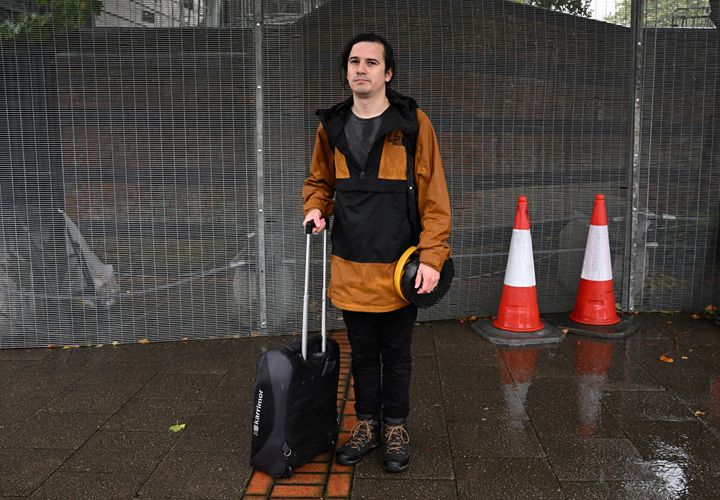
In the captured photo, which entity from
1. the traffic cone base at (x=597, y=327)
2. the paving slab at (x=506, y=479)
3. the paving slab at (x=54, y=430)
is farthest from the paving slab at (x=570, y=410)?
the paving slab at (x=54, y=430)

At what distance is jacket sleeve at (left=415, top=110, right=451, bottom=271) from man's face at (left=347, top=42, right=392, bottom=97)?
0.29 metres

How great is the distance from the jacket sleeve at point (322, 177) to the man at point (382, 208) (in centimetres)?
8

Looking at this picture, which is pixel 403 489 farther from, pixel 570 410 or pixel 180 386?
pixel 180 386

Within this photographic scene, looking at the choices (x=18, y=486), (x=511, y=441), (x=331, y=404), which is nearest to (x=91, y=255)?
(x=18, y=486)

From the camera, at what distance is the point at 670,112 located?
564cm

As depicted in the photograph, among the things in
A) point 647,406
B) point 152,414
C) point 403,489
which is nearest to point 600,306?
point 647,406

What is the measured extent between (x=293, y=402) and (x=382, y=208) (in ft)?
3.26

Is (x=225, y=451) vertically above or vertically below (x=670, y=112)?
below

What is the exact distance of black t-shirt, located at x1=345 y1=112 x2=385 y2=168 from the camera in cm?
305

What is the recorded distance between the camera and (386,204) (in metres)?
3.06

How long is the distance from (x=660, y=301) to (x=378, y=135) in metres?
4.01

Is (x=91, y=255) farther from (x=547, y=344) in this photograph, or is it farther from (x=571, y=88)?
(x=571, y=88)

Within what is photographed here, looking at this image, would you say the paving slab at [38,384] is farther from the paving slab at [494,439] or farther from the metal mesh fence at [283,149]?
the paving slab at [494,439]

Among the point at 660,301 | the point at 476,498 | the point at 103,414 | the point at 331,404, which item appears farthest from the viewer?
the point at 660,301
